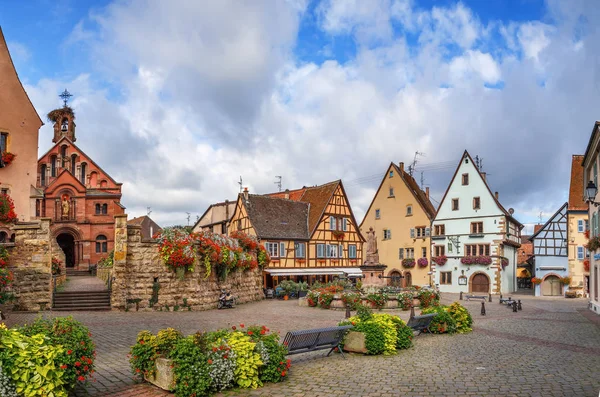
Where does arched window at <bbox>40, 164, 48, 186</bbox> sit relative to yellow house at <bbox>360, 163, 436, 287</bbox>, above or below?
above

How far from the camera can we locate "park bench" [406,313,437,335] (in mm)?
15047

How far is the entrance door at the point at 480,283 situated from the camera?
4569 cm

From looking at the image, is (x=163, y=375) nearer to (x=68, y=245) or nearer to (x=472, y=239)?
(x=68, y=245)

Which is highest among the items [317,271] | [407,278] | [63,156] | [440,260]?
[63,156]

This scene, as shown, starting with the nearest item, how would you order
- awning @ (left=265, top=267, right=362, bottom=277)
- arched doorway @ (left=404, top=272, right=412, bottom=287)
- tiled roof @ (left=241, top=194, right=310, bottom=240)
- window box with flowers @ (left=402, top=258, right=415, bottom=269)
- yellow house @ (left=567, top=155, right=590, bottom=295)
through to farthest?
1. awning @ (left=265, top=267, right=362, bottom=277)
2. yellow house @ (left=567, top=155, right=590, bottom=295)
3. tiled roof @ (left=241, top=194, right=310, bottom=240)
4. window box with flowers @ (left=402, top=258, right=415, bottom=269)
5. arched doorway @ (left=404, top=272, right=412, bottom=287)

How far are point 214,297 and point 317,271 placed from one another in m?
19.6

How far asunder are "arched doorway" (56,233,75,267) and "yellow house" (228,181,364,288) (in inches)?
528

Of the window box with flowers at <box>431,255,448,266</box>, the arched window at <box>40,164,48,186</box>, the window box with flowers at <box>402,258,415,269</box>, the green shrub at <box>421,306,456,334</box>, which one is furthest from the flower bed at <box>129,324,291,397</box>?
the arched window at <box>40,164,48,186</box>

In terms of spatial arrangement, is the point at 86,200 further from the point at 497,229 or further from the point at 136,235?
the point at 497,229

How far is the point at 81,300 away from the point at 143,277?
2.72 metres

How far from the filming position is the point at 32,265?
67.8 feet

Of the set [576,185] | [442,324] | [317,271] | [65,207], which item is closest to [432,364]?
[442,324]

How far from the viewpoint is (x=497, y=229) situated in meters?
46.1

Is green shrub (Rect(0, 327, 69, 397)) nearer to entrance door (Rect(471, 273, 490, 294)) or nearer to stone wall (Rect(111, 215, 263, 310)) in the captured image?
stone wall (Rect(111, 215, 263, 310))
